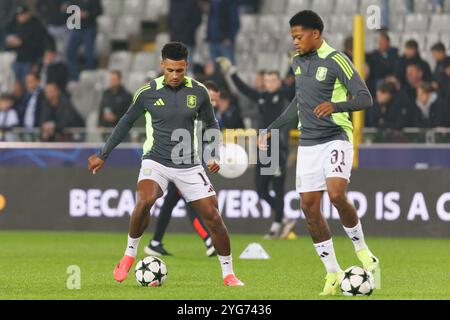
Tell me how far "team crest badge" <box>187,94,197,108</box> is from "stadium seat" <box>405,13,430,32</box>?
9.69m

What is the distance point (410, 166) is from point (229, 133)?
8.47ft

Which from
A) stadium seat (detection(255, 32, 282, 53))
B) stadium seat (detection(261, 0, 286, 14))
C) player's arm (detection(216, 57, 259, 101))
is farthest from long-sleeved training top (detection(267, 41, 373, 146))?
stadium seat (detection(261, 0, 286, 14))

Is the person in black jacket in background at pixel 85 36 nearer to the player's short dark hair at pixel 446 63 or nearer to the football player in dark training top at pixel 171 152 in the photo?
the player's short dark hair at pixel 446 63

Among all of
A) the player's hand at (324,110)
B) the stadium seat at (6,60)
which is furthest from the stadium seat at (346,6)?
the player's hand at (324,110)

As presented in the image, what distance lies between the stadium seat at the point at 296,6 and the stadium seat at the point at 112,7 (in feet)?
12.1

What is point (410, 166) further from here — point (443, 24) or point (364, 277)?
point (364, 277)

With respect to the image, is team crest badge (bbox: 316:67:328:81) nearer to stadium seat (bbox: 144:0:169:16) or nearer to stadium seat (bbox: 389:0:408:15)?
stadium seat (bbox: 389:0:408:15)

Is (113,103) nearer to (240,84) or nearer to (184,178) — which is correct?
(240,84)

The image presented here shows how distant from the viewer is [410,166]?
18734 millimetres

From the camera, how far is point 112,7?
26156 millimetres

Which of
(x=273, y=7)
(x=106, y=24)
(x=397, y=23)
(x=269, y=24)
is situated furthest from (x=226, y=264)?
(x=106, y=24)

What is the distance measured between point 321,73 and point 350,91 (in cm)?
31

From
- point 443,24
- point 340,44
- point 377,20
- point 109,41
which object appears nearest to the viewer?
point 377,20

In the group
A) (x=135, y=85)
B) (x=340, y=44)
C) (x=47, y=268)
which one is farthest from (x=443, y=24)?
(x=47, y=268)
